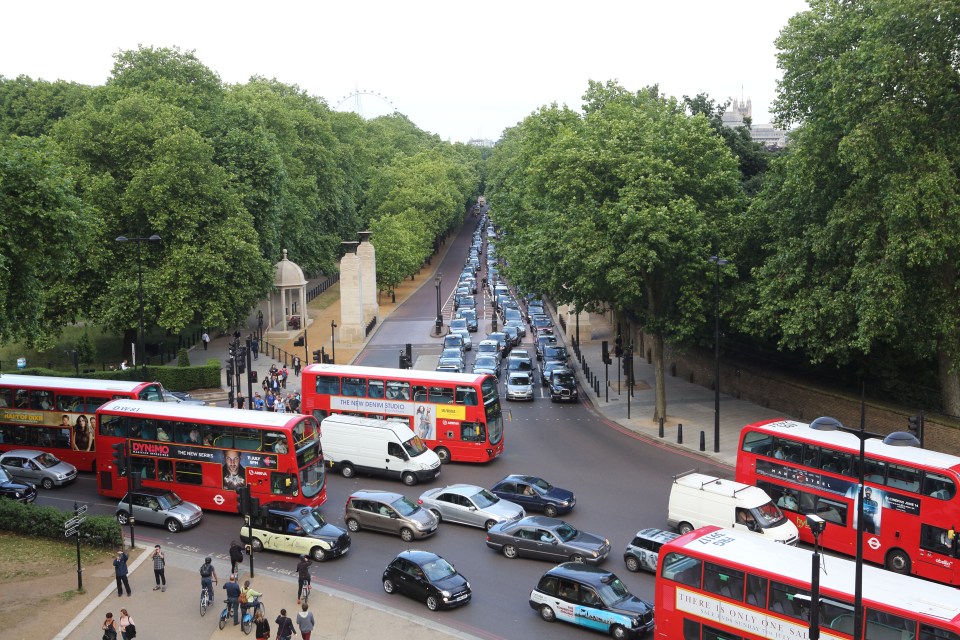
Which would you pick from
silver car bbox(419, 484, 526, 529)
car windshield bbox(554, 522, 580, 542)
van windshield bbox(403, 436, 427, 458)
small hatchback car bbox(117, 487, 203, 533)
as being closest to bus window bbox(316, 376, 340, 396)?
van windshield bbox(403, 436, 427, 458)

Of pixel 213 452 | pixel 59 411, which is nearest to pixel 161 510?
pixel 213 452

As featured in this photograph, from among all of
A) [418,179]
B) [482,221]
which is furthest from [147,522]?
[482,221]

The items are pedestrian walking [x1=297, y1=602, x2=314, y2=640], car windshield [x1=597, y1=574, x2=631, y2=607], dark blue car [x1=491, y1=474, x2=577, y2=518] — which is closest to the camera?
pedestrian walking [x1=297, y1=602, x2=314, y2=640]

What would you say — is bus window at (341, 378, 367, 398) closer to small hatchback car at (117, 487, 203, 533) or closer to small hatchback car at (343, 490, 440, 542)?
small hatchback car at (343, 490, 440, 542)

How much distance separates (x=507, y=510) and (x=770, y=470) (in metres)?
7.77

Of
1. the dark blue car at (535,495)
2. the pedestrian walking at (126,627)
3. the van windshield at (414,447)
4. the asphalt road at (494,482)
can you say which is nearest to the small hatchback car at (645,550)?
the asphalt road at (494,482)

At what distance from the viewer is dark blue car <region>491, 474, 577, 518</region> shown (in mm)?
27597

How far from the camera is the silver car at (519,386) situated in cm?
4531

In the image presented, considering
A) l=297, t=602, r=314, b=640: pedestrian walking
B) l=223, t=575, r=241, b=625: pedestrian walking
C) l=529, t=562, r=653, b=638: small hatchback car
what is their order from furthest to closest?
l=223, t=575, r=241, b=625: pedestrian walking
l=529, t=562, r=653, b=638: small hatchback car
l=297, t=602, r=314, b=640: pedestrian walking

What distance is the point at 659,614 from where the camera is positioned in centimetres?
1895

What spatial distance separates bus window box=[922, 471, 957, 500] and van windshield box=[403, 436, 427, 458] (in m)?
16.0

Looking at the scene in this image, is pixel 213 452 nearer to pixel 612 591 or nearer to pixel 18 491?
pixel 18 491

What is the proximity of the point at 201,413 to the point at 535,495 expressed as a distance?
1076 centimetres

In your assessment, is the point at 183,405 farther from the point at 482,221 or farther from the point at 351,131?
the point at 482,221
